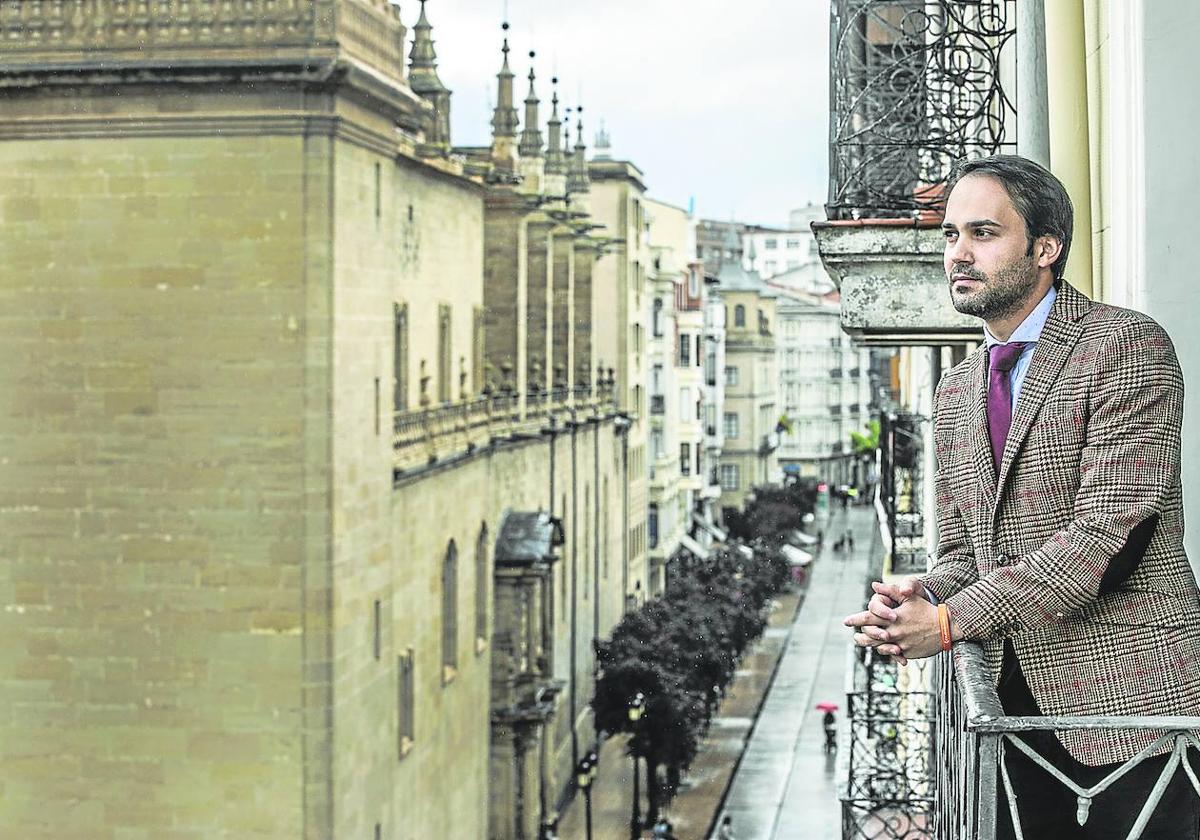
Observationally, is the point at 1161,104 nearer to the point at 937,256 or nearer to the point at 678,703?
the point at 937,256

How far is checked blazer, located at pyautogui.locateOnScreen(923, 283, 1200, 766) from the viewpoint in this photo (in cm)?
451

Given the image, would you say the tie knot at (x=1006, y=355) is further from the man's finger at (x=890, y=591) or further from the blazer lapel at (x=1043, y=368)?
the man's finger at (x=890, y=591)

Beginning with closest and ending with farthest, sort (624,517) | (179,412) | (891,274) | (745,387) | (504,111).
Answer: (891,274) < (179,412) < (504,111) < (624,517) < (745,387)

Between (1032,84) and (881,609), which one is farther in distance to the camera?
(1032,84)

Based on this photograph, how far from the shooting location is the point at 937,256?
10.7m

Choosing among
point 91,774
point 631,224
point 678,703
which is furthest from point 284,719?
point 631,224

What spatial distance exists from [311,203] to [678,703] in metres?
24.3

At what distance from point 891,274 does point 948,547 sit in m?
5.79

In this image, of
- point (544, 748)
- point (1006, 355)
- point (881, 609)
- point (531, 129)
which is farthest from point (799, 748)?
point (881, 609)

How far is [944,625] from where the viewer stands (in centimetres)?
469

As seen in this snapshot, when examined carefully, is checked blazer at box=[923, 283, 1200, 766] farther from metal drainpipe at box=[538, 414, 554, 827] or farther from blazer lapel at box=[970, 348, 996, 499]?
metal drainpipe at box=[538, 414, 554, 827]

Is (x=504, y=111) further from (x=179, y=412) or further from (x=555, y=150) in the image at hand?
(x=179, y=412)

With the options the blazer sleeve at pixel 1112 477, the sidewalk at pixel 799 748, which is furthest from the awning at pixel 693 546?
the blazer sleeve at pixel 1112 477

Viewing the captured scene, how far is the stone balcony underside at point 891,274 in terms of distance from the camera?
35.3 feet
